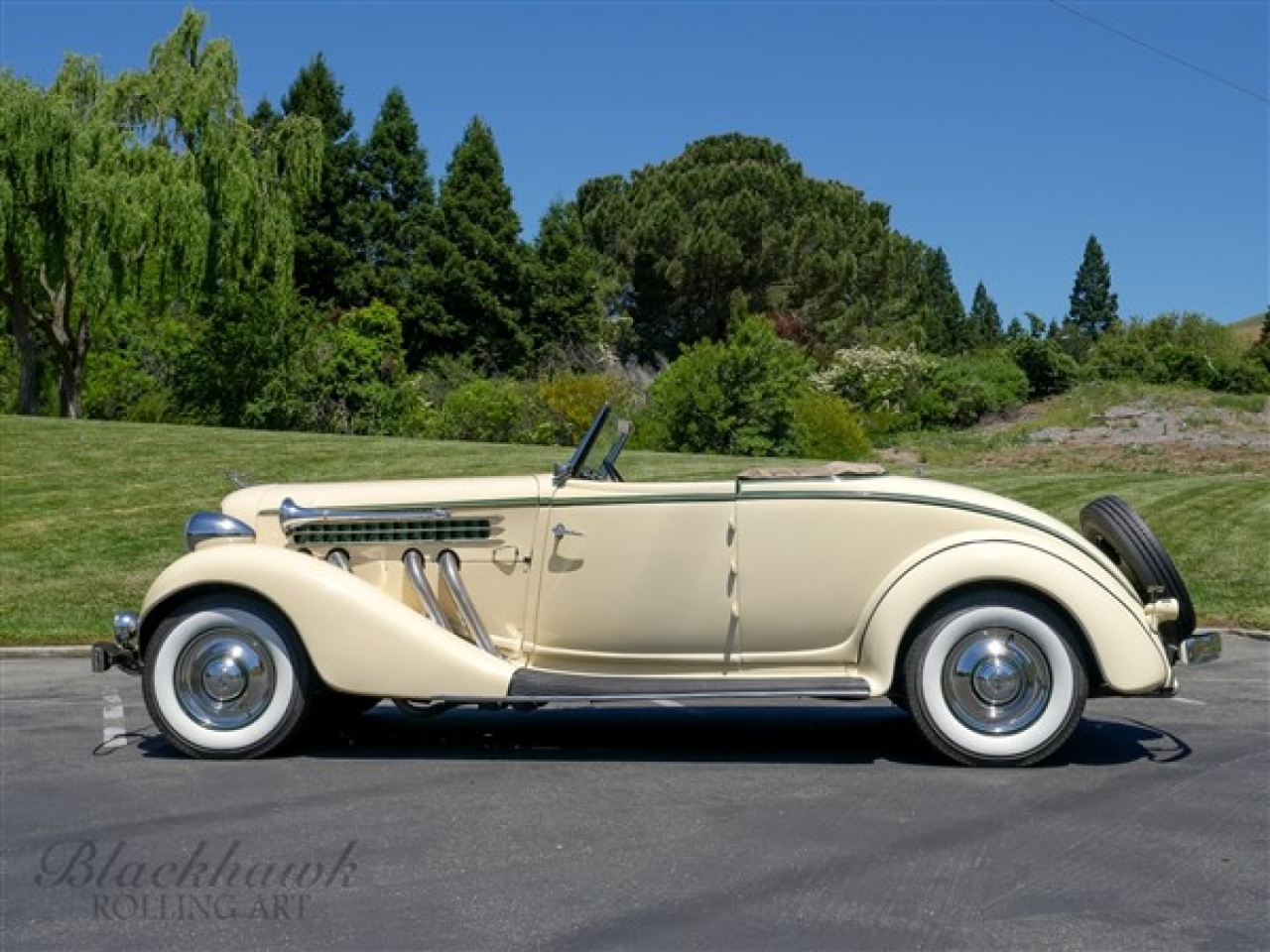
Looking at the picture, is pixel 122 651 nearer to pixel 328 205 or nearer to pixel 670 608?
pixel 670 608

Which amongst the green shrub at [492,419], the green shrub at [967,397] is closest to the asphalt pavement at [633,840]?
the green shrub at [492,419]

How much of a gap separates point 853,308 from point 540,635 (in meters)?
53.3

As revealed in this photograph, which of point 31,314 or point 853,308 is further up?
point 853,308

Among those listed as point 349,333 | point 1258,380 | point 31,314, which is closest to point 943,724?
point 31,314

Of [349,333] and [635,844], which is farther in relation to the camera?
[349,333]

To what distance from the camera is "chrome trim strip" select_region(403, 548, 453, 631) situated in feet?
21.4

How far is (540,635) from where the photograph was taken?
6512mm

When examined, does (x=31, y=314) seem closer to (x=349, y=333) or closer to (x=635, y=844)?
(x=349, y=333)

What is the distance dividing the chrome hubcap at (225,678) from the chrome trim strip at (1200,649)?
3.93 m

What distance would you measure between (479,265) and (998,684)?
50012 mm

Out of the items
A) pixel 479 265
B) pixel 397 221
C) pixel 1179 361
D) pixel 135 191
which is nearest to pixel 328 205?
pixel 397 221

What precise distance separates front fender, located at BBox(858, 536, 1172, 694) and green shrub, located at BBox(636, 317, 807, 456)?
81.3 feet

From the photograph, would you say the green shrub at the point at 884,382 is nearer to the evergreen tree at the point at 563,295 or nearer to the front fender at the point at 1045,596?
the evergreen tree at the point at 563,295

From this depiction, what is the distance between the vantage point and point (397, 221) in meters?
57.8
